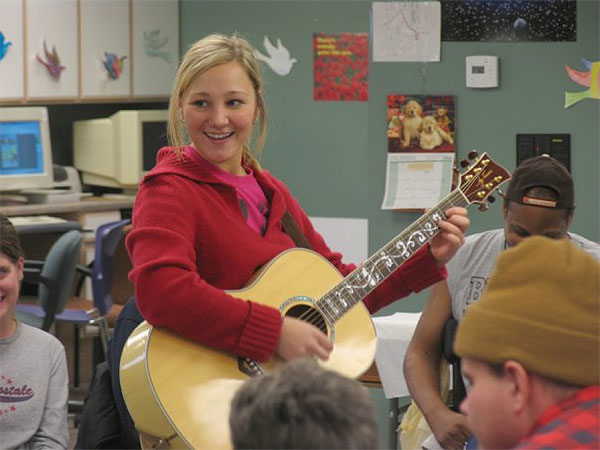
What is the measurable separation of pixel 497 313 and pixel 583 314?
0.10 m

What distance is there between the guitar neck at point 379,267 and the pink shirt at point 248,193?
0.67 ft

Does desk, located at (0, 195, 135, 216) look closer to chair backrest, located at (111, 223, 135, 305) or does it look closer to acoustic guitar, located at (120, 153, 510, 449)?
chair backrest, located at (111, 223, 135, 305)

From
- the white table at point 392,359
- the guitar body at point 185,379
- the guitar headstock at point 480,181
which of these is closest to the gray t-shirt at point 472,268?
the guitar headstock at point 480,181

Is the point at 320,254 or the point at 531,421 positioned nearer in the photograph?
the point at 531,421

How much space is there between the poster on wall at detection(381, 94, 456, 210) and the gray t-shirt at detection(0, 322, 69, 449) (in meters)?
1.56

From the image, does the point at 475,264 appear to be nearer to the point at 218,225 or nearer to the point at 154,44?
the point at 218,225

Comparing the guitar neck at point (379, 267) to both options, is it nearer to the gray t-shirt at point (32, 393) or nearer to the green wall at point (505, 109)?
the gray t-shirt at point (32, 393)

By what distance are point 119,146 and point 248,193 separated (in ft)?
14.2

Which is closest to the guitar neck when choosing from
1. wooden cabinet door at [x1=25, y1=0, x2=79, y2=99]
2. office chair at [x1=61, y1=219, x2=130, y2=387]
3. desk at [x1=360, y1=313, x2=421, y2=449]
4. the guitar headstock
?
the guitar headstock

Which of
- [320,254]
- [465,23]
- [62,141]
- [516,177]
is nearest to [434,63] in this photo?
[465,23]

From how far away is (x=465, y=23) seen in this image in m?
4.02

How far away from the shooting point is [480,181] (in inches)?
98.3

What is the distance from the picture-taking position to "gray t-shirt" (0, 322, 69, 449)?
2.80m

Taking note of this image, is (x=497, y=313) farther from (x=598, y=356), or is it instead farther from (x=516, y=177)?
(x=516, y=177)
